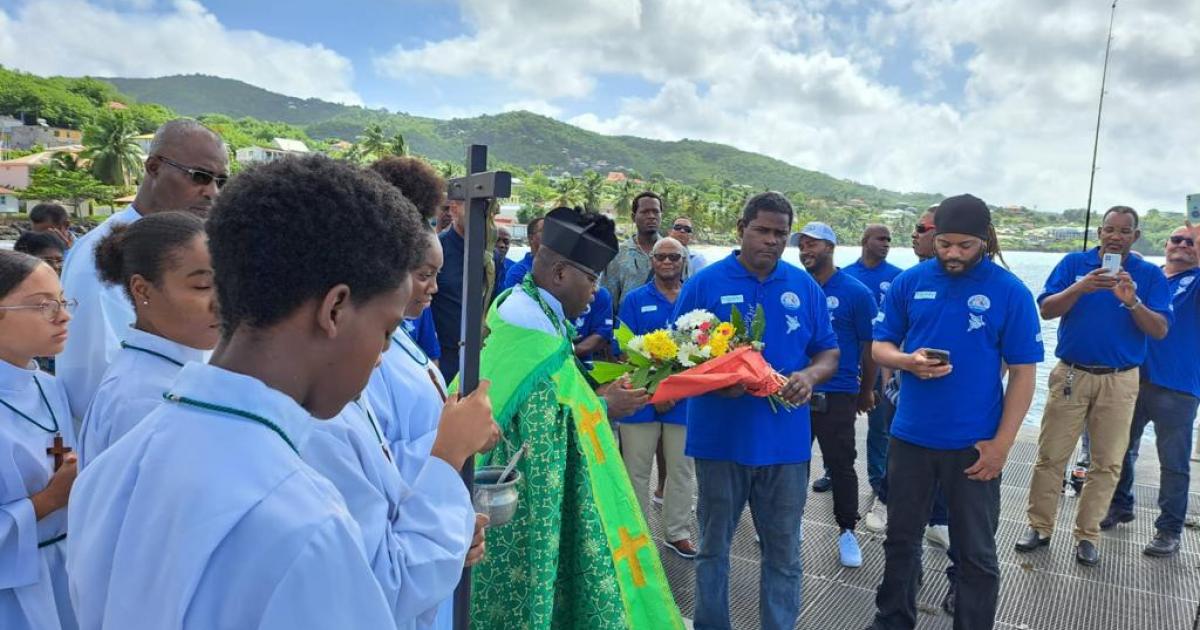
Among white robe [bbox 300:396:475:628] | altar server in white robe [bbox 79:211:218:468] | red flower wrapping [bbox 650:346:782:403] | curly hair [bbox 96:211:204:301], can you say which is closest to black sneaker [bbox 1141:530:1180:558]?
red flower wrapping [bbox 650:346:782:403]

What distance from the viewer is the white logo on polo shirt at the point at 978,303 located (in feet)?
12.3

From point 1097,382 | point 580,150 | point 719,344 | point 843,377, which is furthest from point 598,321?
point 580,150

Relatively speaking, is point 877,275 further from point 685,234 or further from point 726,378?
point 726,378

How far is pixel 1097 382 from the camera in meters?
5.29

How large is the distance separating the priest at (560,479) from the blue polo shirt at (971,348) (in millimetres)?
1705

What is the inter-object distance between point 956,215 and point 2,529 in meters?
4.14

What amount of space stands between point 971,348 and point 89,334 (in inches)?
157

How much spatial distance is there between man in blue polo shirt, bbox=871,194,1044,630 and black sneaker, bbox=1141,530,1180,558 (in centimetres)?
250

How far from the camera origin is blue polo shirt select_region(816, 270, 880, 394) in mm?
5549

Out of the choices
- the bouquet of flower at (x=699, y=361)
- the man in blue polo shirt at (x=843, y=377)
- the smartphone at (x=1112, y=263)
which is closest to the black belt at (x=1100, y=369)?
the smartphone at (x=1112, y=263)

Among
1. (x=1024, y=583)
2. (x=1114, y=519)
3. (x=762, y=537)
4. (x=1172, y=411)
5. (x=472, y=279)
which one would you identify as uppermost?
(x=472, y=279)

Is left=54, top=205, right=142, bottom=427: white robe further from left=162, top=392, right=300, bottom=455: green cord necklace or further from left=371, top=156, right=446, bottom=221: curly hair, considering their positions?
left=162, top=392, right=300, bottom=455: green cord necklace

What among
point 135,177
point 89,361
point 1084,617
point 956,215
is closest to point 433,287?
point 89,361

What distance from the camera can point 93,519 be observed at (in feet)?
3.52
